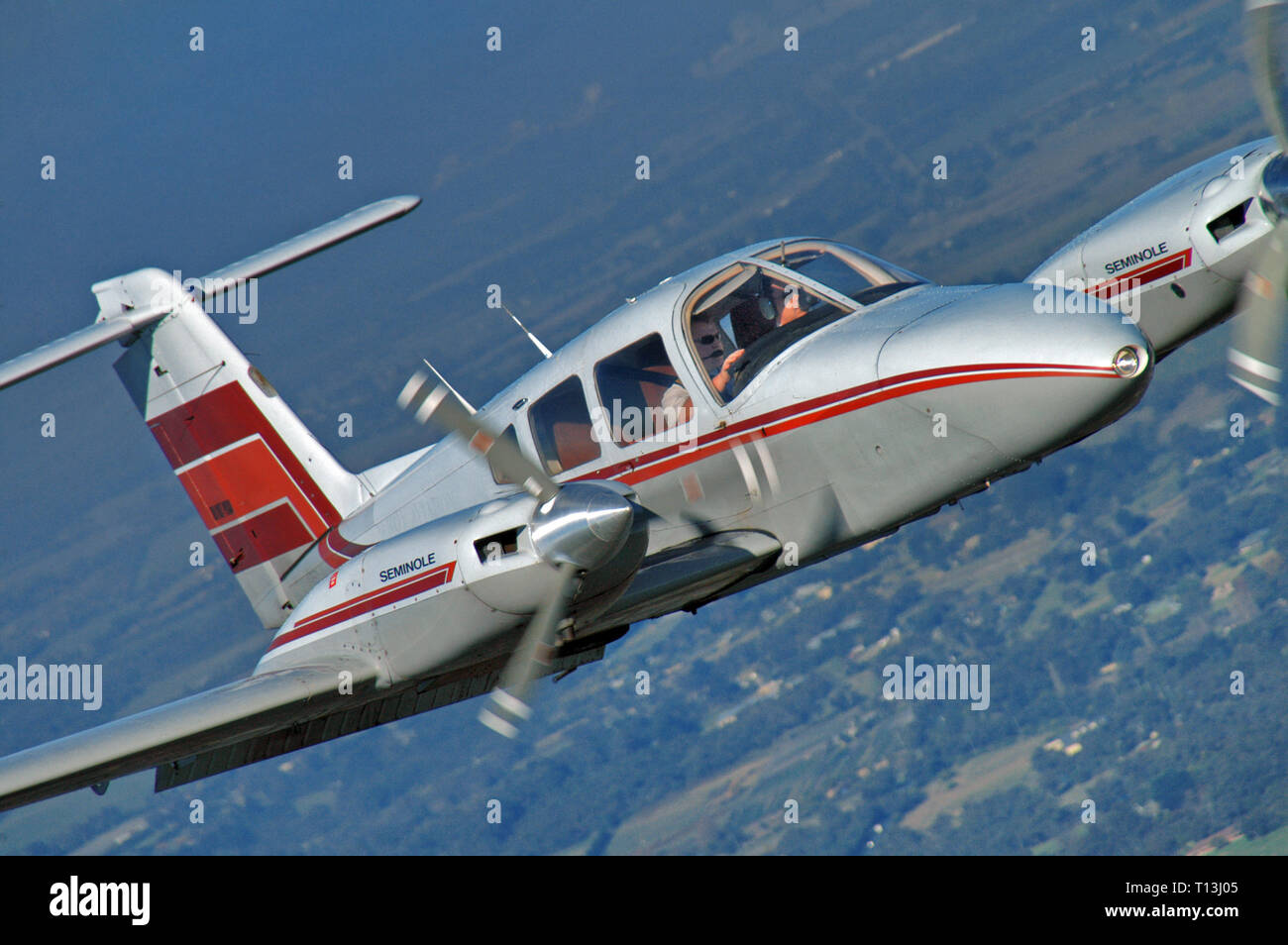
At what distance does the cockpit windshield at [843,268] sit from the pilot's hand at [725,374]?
38.4 inches

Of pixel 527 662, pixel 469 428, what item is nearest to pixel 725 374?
pixel 469 428

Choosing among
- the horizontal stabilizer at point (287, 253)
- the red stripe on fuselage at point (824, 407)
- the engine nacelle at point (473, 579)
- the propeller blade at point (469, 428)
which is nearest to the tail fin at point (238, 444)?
the horizontal stabilizer at point (287, 253)

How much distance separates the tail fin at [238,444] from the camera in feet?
57.3

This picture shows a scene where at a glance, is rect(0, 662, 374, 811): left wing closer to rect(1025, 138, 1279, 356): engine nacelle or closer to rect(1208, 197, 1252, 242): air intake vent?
rect(1025, 138, 1279, 356): engine nacelle

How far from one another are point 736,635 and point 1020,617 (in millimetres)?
23203

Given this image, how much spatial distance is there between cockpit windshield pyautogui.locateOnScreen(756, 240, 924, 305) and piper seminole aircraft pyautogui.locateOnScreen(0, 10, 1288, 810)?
0.10 feet

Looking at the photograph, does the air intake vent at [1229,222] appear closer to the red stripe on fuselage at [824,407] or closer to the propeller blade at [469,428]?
the red stripe on fuselage at [824,407]

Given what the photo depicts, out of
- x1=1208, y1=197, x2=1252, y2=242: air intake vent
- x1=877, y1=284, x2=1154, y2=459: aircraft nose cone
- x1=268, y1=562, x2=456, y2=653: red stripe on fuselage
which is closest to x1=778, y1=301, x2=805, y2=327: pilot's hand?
x1=877, y1=284, x2=1154, y2=459: aircraft nose cone

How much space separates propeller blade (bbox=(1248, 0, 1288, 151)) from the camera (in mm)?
13180

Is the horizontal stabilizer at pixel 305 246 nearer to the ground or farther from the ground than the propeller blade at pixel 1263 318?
farther from the ground

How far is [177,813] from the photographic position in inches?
4023

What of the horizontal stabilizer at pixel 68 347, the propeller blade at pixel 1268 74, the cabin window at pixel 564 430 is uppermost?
the propeller blade at pixel 1268 74
